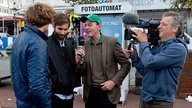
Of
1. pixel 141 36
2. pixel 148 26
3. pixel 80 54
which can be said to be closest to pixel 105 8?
pixel 80 54

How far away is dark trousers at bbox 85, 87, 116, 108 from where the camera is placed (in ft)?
10.7

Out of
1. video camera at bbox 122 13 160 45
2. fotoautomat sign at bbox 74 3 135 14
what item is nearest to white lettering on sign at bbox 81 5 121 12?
fotoautomat sign at bbox 74 3 135 14

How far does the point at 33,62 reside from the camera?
94.0 inches

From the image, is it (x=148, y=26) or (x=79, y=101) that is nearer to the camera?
(x=148, y=26)

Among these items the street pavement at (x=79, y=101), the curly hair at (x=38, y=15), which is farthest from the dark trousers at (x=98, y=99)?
the street pavement at (x=79, y=101)

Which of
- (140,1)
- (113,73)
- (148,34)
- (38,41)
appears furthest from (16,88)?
(140,1)

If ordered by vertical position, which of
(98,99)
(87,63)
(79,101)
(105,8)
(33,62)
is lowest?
(79,101)

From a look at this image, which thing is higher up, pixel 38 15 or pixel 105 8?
pixel 105 8

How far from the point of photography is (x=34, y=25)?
2.57 metres

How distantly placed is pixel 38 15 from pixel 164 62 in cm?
121

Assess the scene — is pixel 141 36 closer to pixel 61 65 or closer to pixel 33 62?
pixel 61 65

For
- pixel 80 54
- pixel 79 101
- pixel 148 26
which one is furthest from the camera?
pixel 79 101

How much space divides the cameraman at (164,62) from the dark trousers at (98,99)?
599 mm

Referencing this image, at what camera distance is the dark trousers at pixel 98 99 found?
3250 millimetres
